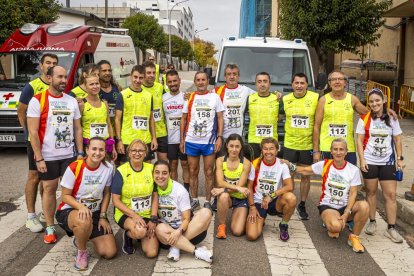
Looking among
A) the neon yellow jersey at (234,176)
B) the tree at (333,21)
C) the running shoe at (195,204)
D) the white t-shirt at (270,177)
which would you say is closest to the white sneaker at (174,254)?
the neon yellow jersey at (234,176)

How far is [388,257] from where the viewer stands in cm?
507

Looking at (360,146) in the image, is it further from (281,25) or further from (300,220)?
(281,25)

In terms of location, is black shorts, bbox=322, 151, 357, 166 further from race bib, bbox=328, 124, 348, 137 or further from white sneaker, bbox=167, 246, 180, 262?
white sneaker, bbox=167, 246, 180, 262

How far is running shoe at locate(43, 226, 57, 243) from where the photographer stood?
537 centimetres

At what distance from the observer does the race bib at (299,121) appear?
6.26m

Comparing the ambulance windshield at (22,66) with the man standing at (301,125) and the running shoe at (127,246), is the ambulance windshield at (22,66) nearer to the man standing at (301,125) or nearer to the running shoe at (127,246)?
the man standing at (301,125)

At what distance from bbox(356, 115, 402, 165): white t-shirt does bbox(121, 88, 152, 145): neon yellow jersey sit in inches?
113

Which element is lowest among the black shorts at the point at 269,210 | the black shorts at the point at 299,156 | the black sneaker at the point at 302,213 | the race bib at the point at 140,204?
the black sneaker at the point at 302,213

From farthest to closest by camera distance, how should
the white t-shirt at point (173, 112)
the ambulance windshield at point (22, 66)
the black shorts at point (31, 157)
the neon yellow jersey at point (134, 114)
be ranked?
1. the ambulance windshield at point (22, 66)
2. the white t-shirt at point (173, 112)
3. the neon yellow jersey at point (134, 114)
4. the black shorts at point (31, 157)

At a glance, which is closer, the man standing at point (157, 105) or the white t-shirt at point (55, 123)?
the white t-shirt at point (55, 123)

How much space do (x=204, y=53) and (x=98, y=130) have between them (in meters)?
112

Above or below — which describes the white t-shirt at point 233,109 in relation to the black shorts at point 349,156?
above

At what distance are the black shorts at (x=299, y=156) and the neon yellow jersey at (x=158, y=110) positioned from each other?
1.77 m

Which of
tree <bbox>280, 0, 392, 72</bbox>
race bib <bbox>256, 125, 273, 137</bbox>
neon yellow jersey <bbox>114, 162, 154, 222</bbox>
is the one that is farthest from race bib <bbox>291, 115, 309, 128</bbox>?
tree <bbox>280, 0, 392, 72</bbox>
